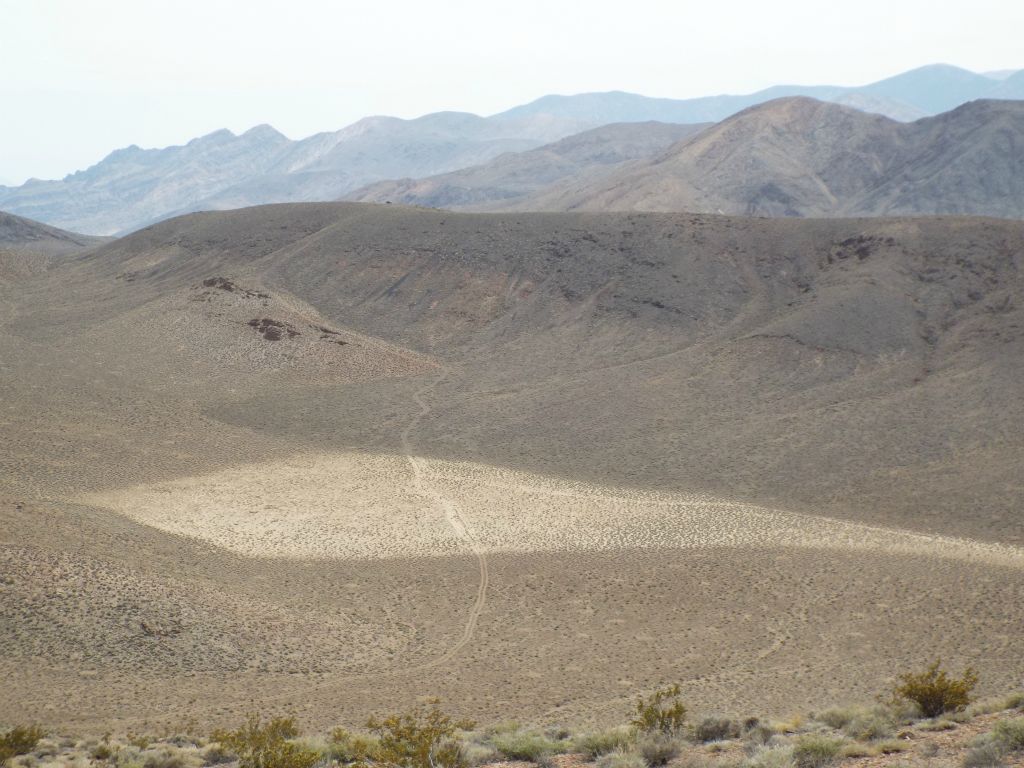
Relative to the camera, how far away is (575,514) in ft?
98.2

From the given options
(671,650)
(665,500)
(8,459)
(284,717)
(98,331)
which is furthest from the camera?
(98,331)

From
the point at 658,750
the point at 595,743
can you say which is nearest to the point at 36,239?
the point at 595,743

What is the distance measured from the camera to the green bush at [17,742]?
41.9 ft

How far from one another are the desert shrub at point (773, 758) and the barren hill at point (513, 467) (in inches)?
199

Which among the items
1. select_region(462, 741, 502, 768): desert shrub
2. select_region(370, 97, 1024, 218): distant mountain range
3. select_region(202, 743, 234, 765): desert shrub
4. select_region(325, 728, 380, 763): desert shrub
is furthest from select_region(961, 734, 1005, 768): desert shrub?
select_region(370, 97, 1024, 218): distant mountain range

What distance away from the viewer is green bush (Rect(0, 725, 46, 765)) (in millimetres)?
12773

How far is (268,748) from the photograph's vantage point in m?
12.2

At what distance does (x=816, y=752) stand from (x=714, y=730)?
250 cm

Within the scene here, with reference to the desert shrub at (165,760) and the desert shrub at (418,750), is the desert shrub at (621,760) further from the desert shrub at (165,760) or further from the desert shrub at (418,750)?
the desert shrub at (165,760)

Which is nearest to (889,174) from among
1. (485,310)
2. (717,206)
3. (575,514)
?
(717,206)

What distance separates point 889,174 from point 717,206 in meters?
22.3

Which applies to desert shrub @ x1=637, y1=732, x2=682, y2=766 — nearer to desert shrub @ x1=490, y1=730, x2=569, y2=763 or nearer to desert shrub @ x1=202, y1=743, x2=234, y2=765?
desert shrub @ x1=490, y1=730, x2=569, y2=763

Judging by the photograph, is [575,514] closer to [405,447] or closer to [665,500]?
[665,500]

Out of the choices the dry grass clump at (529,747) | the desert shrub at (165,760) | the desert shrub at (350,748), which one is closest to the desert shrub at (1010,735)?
the dry grass clump at (529,747)
